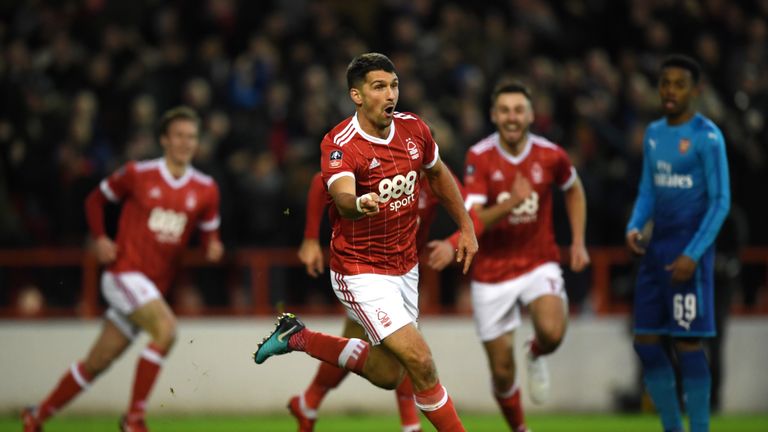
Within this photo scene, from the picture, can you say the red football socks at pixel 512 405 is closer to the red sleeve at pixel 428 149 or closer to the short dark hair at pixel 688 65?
the red sleeve at pixel 428 149

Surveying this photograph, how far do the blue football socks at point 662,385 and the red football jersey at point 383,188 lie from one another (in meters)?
1.98

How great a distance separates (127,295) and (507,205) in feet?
10.6

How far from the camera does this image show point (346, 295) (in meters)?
7.67

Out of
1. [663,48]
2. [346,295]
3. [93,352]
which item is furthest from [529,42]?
[346,295]

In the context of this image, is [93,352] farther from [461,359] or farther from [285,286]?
[461,359]

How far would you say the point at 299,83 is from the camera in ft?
49.0

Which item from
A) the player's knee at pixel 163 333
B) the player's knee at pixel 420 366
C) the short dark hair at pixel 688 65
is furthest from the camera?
the player's knee at pixel 163 333

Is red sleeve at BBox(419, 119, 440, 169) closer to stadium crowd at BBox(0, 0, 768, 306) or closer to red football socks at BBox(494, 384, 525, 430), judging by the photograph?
red football socks at BBox(494, 384, 525, 430)

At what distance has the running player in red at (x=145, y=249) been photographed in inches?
394

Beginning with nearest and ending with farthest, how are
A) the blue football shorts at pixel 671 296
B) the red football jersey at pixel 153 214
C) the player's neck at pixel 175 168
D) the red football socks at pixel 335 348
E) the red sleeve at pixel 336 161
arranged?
the red sleeve at pixel 336 161 → the red football socks at pixel 335 348 → the blue football shorts at pixel 671 296 → the red football jersey at pixel 153 214 → the player's neck at pixel 175 168

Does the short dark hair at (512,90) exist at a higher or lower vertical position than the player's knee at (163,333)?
higher

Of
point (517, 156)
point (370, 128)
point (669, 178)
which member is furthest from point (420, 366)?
point (517, 156)

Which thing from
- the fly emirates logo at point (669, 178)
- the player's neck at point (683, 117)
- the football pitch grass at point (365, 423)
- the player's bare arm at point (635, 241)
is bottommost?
the football pitch grass at point (365, 423)

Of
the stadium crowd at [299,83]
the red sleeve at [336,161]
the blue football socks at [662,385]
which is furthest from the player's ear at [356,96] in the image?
the stadium crowd at [299,83]
